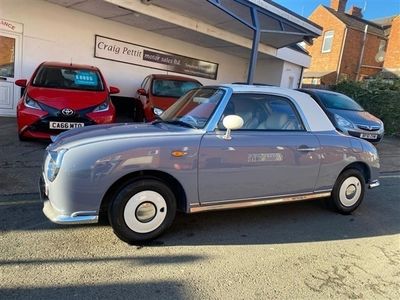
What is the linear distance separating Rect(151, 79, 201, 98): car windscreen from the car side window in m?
5.00

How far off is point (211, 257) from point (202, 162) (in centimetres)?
92

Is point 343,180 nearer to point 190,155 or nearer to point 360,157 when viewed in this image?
point 360,157

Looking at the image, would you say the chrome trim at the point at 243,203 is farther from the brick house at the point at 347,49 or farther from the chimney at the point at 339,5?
the chimney at the point at 339,5

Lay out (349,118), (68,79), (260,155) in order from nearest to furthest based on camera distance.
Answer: (260,155) → (68,79) → (349,118)

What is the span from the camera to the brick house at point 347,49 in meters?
26.6

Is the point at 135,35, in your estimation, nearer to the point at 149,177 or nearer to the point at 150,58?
the point at 150,58

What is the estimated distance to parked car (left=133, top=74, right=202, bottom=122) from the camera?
8609 mm

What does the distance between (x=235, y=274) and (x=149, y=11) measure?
26.8 ft

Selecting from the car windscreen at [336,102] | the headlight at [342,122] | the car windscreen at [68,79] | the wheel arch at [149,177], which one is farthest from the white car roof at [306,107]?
the car windscreen at [336,102]

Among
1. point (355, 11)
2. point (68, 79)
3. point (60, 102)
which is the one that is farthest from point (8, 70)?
point (355, 11)

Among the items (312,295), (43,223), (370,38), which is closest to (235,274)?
(312,295)

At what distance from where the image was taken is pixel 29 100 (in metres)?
6.88

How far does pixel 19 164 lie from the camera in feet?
19.1

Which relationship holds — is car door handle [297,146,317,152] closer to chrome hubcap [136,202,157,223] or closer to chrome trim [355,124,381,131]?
chrome hubcap [136,202,157,223]
